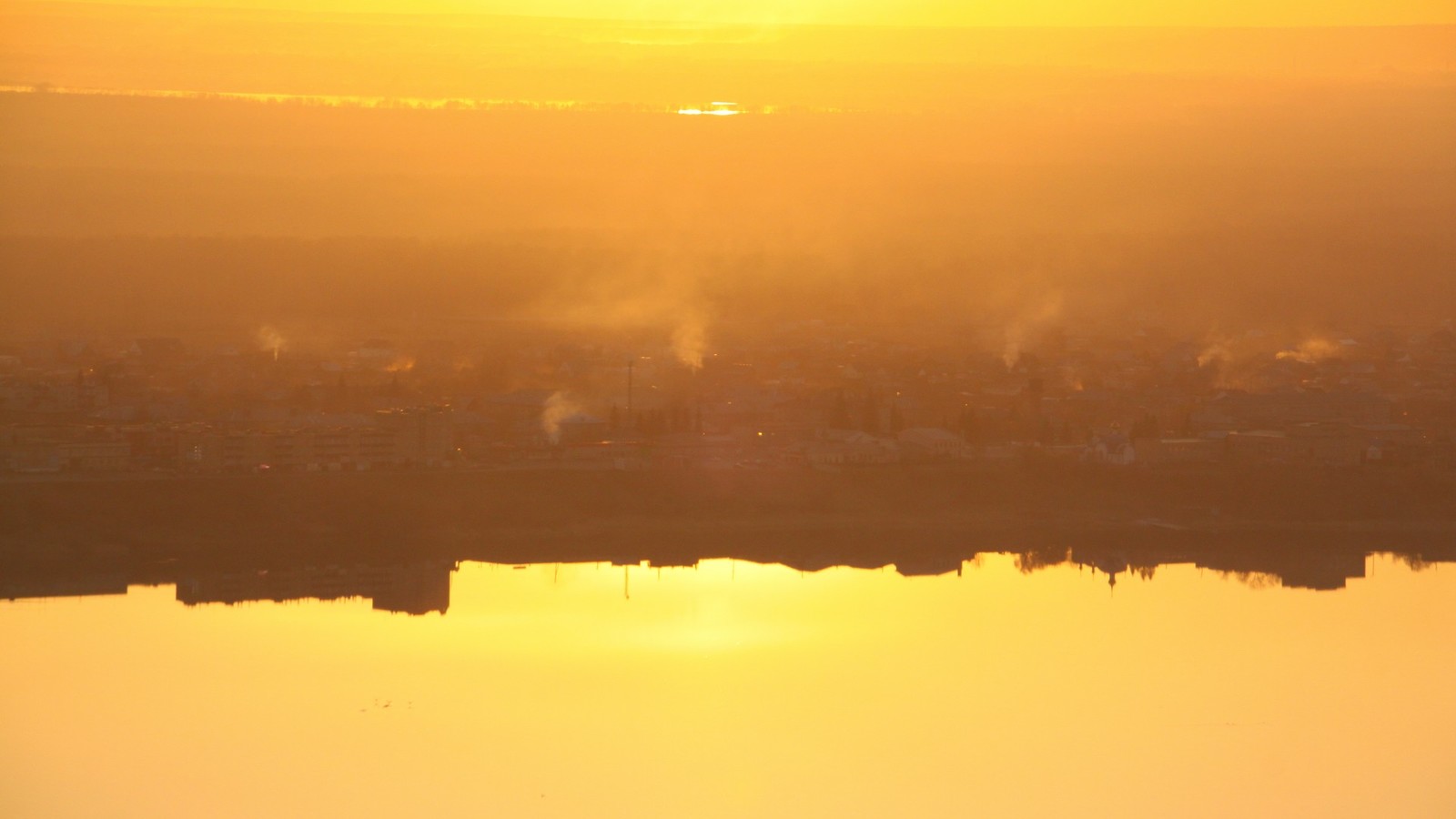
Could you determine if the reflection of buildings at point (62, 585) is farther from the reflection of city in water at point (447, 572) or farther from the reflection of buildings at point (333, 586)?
the reflection of buildings at point (333, 586)

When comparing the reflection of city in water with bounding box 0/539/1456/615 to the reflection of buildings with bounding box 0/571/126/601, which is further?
the reflection of city in water with bounding box 0/539/1456/615

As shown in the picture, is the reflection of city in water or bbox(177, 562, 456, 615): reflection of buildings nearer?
bbox(177, 562, 456, 615): reflection of buildings

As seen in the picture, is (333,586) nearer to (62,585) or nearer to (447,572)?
(447,572)

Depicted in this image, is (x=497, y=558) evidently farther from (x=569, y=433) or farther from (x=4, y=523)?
(x=569, y=433)

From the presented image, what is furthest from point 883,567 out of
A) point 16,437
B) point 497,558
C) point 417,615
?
point 16,437

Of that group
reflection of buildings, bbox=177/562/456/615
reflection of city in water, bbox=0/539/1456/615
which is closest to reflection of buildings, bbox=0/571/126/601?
reflection of city in water, bbox=0/539/1456/615

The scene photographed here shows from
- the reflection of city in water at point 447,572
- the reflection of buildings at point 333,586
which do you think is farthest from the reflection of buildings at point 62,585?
the reflection of buildings at point 333,586

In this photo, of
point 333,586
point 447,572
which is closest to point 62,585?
point 333,586

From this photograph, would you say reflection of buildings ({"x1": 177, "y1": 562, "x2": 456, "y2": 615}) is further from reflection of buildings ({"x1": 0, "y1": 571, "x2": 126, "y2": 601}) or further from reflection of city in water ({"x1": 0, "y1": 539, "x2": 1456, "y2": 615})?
reflection of buildings ({"x1": 0, "y1": 571, "x2": 126, "y2": 601})
